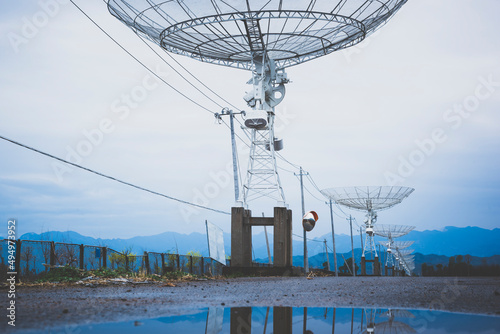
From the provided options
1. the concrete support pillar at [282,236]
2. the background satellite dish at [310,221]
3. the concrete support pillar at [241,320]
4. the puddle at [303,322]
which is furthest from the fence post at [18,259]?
the concrete support pillar at [282,236]

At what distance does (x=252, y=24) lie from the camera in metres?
23.8

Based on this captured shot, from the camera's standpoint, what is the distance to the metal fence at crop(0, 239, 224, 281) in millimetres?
13307

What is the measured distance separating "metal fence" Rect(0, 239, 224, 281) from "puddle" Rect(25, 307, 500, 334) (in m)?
8.43

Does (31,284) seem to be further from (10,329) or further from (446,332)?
(446,332)

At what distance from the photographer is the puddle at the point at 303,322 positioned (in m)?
4.94

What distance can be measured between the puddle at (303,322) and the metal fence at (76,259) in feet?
27.7

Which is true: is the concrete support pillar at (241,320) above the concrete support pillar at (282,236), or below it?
below

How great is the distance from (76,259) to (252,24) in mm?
13793

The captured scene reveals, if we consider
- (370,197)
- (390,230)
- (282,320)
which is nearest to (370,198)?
(370,197)

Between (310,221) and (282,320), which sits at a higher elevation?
(310,221)

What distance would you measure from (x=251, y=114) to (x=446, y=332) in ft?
73.6

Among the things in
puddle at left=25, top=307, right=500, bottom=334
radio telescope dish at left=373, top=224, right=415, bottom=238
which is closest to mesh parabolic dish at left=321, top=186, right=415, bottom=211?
radio telescope dish at left=373, top=224, right=415, bottom=238

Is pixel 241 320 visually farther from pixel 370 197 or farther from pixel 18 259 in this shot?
pixel 370 197

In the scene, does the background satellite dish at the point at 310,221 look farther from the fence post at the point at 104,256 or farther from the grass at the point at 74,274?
the fence post at the point at 104,256
